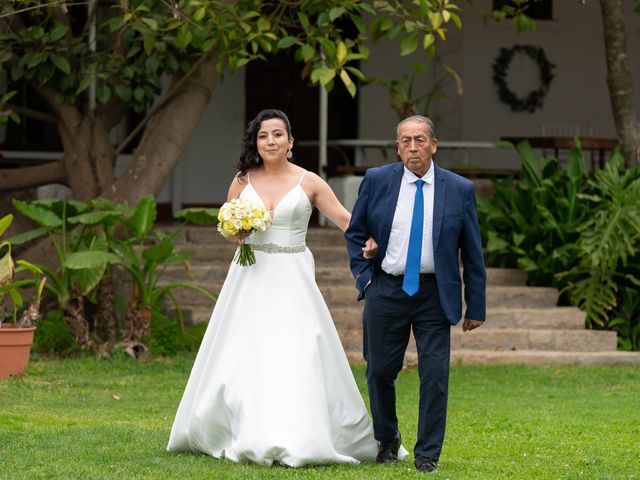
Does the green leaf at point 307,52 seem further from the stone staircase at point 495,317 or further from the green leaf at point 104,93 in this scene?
the stone staircase at point 495,317

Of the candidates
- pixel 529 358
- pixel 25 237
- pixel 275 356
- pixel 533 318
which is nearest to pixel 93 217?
pixel 25 237

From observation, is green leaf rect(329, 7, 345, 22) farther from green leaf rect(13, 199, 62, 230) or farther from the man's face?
the man's face

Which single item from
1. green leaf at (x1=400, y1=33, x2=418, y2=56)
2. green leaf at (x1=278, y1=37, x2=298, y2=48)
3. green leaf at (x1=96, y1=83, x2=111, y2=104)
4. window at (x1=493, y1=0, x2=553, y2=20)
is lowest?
green leaf at (x1=96, y1=83, x2=111, y2=104)

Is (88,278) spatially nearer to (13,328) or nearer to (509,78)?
(13,328)

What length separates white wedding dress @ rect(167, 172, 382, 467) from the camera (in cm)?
695

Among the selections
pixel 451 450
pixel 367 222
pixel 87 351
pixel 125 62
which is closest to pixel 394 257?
pixel 367 222

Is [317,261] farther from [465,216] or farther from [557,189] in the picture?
[465,216]

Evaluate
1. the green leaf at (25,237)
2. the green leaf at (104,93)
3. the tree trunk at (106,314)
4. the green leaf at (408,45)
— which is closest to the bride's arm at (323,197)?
the green leaf at (408,45)

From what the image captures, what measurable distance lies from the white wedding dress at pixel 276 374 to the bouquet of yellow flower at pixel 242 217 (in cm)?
17

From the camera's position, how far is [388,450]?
23.6 ft

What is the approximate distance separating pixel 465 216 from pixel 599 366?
597 cm

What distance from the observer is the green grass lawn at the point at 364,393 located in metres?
6.91

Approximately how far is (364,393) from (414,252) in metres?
4.21

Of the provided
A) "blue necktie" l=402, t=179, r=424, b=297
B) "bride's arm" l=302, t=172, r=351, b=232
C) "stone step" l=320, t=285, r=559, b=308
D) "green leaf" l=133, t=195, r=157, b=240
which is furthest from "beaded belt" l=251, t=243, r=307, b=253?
"stone step" l=320, t=285, r=559, b=308
